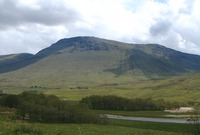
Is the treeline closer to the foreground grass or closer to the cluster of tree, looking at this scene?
the cluster of tree

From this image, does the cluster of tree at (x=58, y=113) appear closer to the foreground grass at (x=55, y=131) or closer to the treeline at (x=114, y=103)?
the foreground grass at (x=55, y=131)

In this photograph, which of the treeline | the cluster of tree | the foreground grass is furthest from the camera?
the treeline

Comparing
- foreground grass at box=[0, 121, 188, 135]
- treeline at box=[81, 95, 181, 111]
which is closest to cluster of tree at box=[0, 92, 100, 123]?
foreground grass at box=[0, 121, 188, 135]

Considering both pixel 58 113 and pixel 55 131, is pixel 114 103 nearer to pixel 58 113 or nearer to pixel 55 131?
pixel 58 113

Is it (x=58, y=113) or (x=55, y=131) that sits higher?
(x=55, y=131)

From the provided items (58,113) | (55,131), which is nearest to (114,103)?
(58,113)

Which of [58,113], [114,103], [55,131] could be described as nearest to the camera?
[55,131]

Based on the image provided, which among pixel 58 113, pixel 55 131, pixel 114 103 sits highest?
pixel 114 103

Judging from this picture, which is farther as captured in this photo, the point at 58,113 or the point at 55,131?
the point at 58,113

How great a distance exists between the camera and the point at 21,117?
91.7 metres

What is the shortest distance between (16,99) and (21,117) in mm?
40917

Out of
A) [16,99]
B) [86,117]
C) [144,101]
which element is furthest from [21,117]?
[144,101]

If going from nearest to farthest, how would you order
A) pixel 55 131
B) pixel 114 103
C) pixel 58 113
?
pixel 55 131
pixel 58 113
pixel 114 103

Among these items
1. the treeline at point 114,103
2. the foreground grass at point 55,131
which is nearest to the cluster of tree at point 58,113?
the foreground grass at point 55,131
